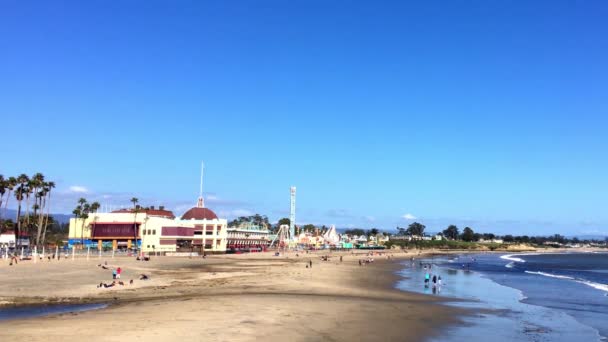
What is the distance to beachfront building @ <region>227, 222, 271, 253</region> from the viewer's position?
459 feet

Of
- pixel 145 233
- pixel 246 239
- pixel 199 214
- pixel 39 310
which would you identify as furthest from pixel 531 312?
pixel 246 239

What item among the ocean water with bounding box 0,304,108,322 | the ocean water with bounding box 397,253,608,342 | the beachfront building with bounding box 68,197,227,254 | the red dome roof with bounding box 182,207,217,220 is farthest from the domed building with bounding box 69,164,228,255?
the ocean water with bounding box 0,304,108,322

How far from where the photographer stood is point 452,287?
56.0 meters

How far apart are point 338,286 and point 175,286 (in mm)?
17156

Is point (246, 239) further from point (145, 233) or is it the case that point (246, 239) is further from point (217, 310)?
point (217, 310)

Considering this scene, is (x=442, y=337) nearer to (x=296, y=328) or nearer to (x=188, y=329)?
(x=296, y=328)

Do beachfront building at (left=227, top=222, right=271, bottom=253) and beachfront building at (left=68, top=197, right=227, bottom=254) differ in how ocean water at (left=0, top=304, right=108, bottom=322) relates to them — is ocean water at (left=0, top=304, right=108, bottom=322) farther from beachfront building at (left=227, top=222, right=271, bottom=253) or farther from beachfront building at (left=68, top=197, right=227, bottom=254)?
beachfront building at (left=227, top=222, right=271, bottom=253)

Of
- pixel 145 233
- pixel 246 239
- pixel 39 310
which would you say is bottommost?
pixel 39 310

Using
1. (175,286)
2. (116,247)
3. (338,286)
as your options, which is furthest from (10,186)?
(338,286)

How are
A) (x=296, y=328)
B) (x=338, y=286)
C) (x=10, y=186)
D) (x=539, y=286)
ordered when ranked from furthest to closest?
(x=10, y=186) < (x=539, y=286) < (x=338, y=286) < (x=296, y=328)

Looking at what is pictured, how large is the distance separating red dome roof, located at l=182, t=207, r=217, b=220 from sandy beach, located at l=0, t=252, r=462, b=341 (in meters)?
79.6

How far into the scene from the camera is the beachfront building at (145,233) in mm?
115375

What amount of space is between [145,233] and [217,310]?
3596 inches

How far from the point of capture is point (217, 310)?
1187 inches
